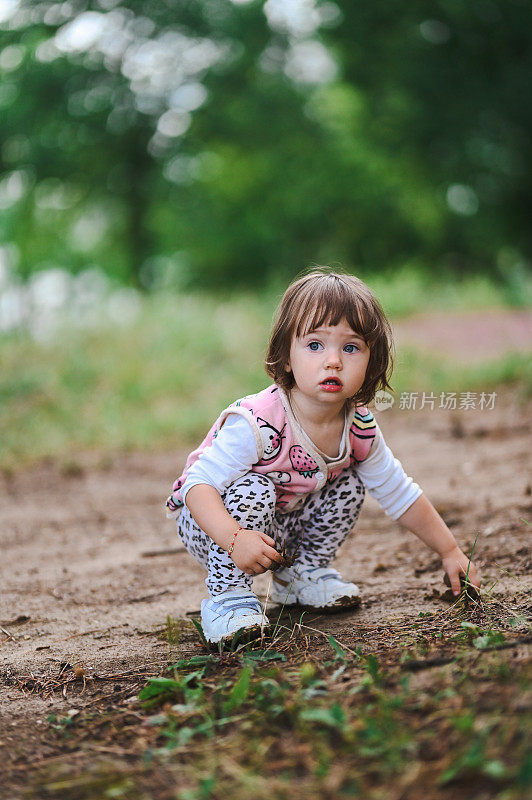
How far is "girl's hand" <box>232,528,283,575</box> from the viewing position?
186 centimetres

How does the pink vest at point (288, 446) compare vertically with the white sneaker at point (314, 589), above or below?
above

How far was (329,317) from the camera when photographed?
6.40 ft

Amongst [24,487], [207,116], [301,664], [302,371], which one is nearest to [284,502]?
[302,371]

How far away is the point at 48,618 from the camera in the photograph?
240 cm

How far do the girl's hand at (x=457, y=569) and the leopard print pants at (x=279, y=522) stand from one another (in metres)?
0.28

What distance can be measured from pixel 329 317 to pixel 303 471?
1.36 ft

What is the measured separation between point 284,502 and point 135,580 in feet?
2.93

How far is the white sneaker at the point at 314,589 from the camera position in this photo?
85.9 inches

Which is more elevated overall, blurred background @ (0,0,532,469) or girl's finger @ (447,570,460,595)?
blurred background @ (0,0,532,469)

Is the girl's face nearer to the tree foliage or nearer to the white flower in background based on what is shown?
the tree foliage

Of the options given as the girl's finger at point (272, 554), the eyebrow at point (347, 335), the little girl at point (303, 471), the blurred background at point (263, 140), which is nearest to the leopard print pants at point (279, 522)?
the little girl at point (303, 471)

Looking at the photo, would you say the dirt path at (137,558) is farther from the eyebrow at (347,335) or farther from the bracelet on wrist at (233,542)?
the eyebrow at (347,335)

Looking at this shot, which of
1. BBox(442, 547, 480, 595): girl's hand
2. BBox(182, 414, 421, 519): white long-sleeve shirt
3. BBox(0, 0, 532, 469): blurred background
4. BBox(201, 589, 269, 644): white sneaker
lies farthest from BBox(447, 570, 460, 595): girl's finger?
BBox(0, 0, 532, 469): blurred background

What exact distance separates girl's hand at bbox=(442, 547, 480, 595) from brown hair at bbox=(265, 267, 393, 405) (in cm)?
50
